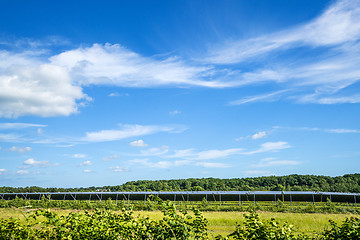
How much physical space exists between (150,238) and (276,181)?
96.1m

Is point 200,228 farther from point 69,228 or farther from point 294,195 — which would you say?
point 294,195

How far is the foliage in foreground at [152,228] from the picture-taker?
586 cm

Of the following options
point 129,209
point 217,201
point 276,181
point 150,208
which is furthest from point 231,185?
point 129,209

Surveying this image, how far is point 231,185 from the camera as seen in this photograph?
91750 mm

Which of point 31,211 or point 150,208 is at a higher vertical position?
point 31,211

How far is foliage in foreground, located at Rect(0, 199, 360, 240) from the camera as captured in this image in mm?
5855

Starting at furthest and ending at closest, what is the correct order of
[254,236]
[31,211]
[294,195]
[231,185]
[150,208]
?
[231,185] → [294,195] → [150,208] → [31,211] → [254,236]

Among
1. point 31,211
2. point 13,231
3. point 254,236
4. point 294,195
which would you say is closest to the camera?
point 254,236

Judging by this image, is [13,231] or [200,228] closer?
[200,228]

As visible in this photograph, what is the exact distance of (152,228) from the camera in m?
6.46

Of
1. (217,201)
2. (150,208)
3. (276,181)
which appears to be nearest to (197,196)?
(217,201)

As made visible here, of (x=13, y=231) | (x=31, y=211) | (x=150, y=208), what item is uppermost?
(x=31, y=211)

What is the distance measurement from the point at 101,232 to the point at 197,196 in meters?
42.8

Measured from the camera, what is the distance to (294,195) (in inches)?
1836
